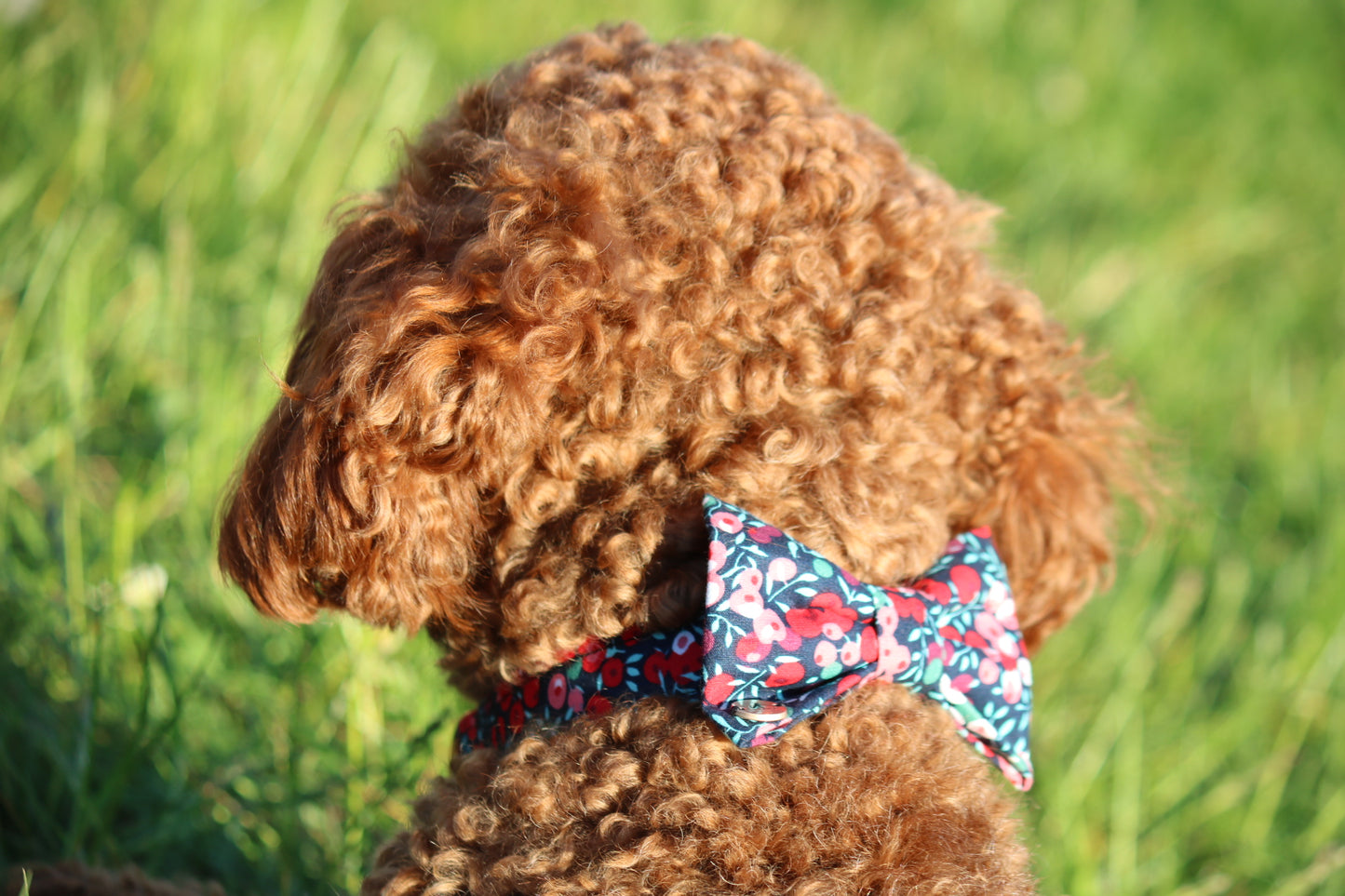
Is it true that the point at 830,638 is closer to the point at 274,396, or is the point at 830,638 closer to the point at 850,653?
the point at 850,653

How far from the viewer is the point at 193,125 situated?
3707 millimetres

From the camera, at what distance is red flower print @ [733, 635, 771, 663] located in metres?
1.35

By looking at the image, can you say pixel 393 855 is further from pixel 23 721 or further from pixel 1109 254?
pixel 1109 254

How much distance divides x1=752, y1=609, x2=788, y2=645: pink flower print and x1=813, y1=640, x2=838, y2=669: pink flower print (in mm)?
48

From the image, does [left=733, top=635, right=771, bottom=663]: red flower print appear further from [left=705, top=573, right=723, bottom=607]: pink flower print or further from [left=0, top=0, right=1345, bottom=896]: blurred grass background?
[left=0, top=0, right=1345, bottom=896]: blurred grass background

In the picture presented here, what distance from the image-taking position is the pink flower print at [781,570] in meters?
1.40

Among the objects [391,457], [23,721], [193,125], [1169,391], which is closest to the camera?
[391,457]

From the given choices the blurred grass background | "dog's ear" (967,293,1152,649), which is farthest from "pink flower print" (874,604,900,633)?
the blurred grass background

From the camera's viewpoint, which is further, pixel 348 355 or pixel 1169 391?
pixel 1169 391

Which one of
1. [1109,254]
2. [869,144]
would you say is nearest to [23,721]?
[869,144]

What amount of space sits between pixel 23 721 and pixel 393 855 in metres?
1.14

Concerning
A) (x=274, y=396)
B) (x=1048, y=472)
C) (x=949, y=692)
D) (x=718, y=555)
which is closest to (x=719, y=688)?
(x=718, y=555)

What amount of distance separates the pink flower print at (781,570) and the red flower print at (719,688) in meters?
0.14

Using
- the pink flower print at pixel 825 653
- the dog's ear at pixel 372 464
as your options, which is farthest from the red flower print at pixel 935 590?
the dog's ear at pixel 372 464
